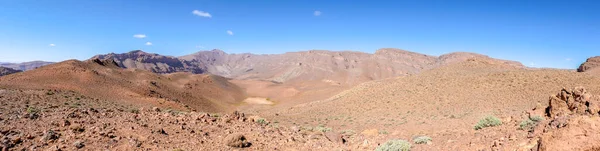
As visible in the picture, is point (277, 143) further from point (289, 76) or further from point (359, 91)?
point (289, 76)

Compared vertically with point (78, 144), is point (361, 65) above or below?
above

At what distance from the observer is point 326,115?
29953mm

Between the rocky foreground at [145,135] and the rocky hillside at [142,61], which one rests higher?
the rocky hillside at [142,61]

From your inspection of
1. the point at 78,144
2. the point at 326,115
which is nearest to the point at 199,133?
the point at 78,144

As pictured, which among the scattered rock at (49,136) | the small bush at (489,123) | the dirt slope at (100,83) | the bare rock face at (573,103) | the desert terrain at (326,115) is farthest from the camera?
the dirt slope at (100,83)

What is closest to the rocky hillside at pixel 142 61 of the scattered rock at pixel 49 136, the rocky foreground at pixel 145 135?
the rocky foreground at pixel 145 135

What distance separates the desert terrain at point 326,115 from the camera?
8.77 metres

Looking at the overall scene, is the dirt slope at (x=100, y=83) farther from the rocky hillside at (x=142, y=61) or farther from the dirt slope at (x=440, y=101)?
the rocky hillside at (x=142, y=61)

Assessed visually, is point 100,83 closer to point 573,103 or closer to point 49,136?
point 49,136

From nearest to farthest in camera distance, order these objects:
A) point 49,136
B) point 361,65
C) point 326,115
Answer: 1. point 49,136
2. point 326,115
3. point 361,65

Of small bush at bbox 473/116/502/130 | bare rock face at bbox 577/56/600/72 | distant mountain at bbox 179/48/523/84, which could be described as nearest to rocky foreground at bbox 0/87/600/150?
small bush at bbox 473/116/502/130

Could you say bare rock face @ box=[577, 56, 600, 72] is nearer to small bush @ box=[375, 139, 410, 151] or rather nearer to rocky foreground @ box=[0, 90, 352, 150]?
small bush @ box=[375, 139, 410, 151]

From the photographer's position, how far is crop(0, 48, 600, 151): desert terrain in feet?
28.8

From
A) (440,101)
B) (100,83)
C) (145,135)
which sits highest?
(100,83)
